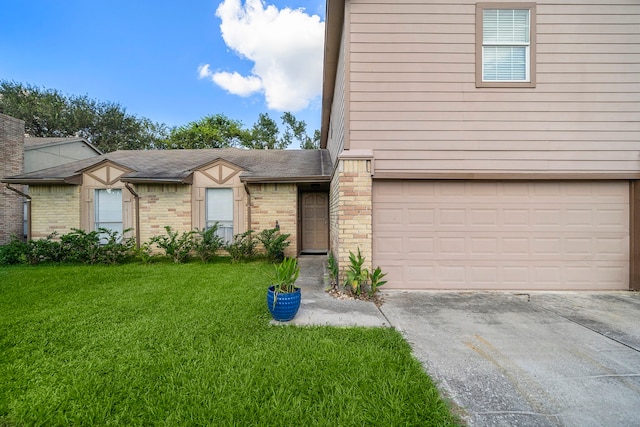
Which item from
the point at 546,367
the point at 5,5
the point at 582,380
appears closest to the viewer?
the point at 582,380

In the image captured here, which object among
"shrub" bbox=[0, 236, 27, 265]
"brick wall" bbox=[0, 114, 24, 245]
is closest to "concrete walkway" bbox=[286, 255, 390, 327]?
"shrub" bbox=[0, 236, 27, 265]

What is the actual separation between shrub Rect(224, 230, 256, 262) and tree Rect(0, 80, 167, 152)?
76.8ft

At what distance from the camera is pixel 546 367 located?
8.04 feet

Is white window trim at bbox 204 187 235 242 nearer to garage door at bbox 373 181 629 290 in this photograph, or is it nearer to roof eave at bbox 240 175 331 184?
roof eave at bbox 240 175 331 184

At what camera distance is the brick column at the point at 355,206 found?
4.59 metres

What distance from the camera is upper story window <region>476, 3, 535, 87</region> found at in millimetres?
4633

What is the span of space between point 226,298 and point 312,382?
2.56 m

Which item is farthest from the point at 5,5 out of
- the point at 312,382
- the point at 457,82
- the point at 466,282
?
the point at 466,282

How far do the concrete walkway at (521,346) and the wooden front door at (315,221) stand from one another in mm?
4343

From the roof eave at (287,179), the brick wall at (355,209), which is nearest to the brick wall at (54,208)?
the roof eave at (287,179)

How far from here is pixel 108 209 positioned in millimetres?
8352

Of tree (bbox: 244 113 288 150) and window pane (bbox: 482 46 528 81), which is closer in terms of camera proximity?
window pane (bbox: 482 46 528 81)

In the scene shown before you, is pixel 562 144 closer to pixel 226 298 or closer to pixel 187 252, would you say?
pixel 226 298

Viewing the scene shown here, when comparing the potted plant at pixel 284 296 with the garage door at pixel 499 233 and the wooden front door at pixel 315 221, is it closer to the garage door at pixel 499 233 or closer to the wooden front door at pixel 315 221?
the garage door at pixel 499 233
